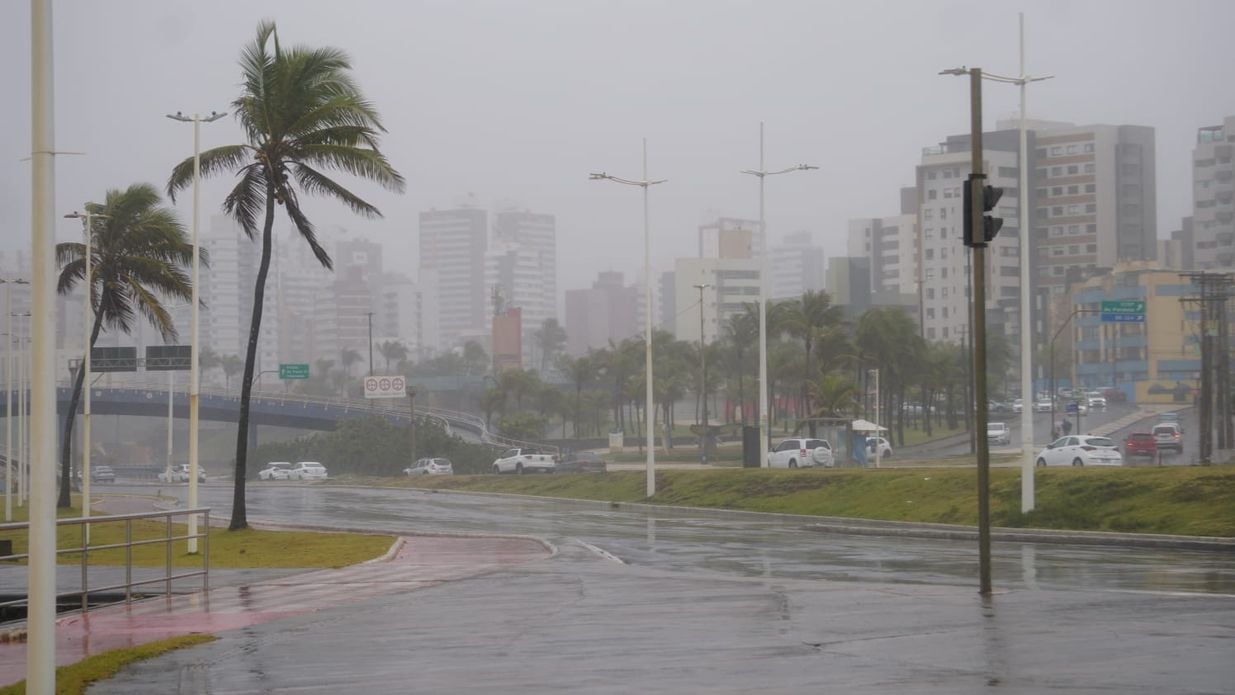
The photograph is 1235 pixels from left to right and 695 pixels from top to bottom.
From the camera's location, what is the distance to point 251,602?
1734cm

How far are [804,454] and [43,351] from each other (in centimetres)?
5054

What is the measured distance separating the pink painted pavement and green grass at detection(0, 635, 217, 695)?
327mm

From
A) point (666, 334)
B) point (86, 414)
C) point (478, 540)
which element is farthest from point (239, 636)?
point (666, 334)

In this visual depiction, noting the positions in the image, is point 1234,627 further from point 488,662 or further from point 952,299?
point 952,299

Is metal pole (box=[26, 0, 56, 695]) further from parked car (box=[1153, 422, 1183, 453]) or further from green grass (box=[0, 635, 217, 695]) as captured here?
parked car (box=[1153, 422, 1183, 453])

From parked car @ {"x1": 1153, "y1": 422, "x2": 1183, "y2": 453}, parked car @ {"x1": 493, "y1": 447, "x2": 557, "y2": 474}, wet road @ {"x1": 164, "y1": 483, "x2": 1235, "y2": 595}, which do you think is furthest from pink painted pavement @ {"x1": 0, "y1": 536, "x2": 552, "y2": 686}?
parked car @ {"x1": 1153, "y1": 422, "x2": 1183, "y2": 453}

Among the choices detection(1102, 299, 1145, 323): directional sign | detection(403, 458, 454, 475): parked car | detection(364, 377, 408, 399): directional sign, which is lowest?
detection(403, 458, 454, 475): parked car

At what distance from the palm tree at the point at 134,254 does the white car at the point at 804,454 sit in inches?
1041

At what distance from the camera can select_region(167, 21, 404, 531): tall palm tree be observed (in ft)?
105

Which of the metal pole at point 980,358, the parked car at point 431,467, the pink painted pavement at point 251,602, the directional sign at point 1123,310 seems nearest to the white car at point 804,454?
the directional sign at point 1123,310

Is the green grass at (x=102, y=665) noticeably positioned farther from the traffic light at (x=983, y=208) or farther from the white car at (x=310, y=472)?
the white car at (x=310, y=472)

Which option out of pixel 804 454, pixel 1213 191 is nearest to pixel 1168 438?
pixel 804 454

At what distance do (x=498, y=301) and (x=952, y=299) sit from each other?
6400cm

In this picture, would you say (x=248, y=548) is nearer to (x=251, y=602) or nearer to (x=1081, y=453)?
(x=251, y=602)
